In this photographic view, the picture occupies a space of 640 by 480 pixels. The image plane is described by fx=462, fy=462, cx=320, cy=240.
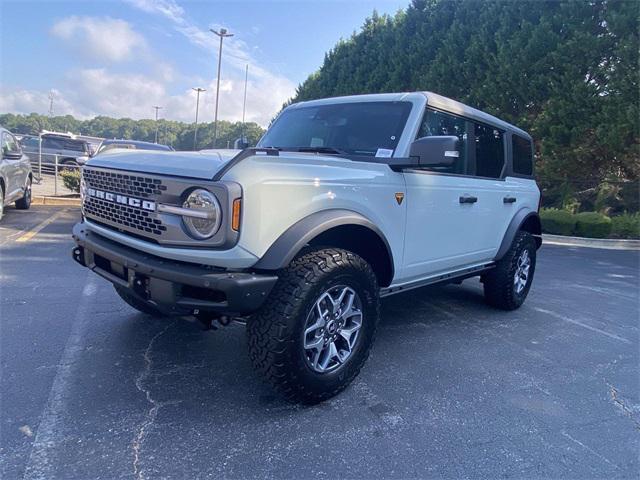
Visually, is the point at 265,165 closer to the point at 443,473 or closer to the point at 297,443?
the point at 297,443

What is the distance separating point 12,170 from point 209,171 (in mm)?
7864

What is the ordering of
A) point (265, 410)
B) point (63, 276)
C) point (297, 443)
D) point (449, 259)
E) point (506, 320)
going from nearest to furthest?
point (297, 443) → point (265, 410) → point (449, 259) → point (506, 320) → point (63, 276)

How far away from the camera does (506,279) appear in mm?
4699

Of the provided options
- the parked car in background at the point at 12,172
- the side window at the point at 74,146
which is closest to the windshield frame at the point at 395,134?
the parked car in background at the point at 12,172

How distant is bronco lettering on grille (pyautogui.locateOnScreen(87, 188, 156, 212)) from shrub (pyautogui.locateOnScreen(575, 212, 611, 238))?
12563 mm

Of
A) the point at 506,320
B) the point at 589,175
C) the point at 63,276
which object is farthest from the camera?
the point at 589,175

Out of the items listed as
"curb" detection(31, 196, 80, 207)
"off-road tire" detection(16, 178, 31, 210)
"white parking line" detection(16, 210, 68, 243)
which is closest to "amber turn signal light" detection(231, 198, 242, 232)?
"white parking line" detection(16, 210, 68, 243)

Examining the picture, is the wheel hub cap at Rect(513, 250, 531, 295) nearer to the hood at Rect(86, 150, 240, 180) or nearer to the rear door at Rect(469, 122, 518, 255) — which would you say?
the rear door at Rect(469, 122, 518, 255)

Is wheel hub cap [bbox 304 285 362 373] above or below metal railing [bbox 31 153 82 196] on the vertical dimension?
below

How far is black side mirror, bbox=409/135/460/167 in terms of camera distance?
2883mm

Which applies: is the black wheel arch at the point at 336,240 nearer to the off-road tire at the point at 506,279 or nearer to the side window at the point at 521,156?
the off-road tire at the point at 506,279

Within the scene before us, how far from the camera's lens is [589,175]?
45.9 ft

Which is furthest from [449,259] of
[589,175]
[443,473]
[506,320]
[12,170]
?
[589,175]

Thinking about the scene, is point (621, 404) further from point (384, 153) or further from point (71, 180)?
point (71, 180)
